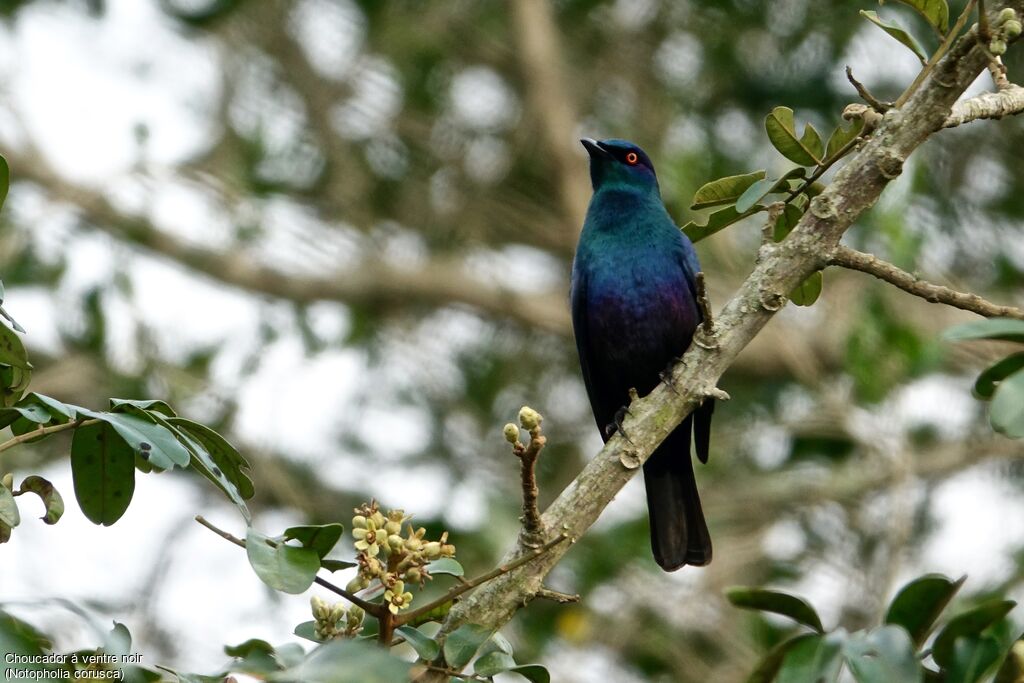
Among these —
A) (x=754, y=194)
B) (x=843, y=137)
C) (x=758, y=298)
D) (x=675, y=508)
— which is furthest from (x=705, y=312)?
(x=675, y=508)

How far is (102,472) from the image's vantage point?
7.14ft

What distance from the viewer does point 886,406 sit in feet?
19.2

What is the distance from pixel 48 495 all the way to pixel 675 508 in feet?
8.19

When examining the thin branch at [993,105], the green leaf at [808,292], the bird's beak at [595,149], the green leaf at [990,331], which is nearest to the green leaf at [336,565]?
the green leaf at [990,331]

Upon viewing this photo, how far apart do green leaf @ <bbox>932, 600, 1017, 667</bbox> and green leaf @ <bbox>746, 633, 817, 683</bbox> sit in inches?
8.9

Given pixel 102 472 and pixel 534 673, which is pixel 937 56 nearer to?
pixel 534 673

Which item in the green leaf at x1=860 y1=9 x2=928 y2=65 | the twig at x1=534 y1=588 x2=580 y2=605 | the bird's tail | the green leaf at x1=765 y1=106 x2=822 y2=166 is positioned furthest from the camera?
the bird's tail

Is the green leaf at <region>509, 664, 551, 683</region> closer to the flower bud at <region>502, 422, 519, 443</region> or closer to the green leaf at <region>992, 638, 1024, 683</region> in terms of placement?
the flower bud at <region>502, 422, 519, 443</region>

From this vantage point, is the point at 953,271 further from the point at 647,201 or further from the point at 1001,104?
the point at 1001,104

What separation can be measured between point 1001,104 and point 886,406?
3.41m

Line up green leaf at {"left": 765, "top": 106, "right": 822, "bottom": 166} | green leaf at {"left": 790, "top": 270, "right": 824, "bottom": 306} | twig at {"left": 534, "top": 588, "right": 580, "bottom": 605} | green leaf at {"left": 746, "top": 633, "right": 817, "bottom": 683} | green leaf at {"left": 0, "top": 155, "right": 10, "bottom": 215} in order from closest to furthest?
green leaf at {"left": 746, "top": 633, "right": 817, "bottom": 683}
green leaf at {"left": 0, "top": 155, "right": 10, "bottom": 215}
twig at {"left": 534, "top": 588, "right": 580, "bottom": 605}
green leaf at {"left": 765, "top": 106, "right": 822, "bottom": 166}
green leaf at {"left": 790, "top": 270, "right": 824, "bottom": 306}

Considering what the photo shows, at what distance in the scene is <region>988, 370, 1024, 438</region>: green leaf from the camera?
166 centimetres

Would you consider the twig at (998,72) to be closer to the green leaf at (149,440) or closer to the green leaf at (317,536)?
the green leaf at (317,536)

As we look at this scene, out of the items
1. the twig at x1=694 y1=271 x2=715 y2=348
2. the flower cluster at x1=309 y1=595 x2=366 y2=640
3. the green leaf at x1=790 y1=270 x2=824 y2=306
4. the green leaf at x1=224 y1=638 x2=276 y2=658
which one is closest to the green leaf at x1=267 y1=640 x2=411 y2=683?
the green leaf at x1=224 y1=638 x2=276 y2=658
